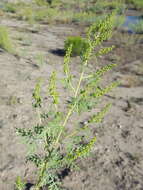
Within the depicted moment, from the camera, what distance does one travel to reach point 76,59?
10.2m

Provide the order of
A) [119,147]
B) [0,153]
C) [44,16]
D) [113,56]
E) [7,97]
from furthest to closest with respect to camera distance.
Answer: [44,16] → [113,56] → [7,97] → [119,147] → [0,153]

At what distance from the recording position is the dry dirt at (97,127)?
162 inches

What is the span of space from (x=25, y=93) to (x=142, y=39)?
8.71 metres

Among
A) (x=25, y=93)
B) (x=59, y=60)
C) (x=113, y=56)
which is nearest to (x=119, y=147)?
(x=25, y=93)

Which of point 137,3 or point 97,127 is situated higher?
point 137,3

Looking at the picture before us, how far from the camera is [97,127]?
5.59m

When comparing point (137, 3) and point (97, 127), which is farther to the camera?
point (137, 3)

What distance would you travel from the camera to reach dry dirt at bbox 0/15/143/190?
4.12 m

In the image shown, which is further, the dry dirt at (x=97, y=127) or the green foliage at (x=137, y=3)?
the green foliage at (x=137, y=3)

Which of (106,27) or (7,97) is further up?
(106,27)

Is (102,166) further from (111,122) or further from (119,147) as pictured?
(111,122)

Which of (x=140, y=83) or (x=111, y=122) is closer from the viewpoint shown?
(x=111, y=122)

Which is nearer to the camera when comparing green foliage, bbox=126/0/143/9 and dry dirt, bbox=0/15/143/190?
dry dirt, bbox=0/15/143/190

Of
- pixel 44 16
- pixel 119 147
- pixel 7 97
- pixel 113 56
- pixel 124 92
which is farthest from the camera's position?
pixel 44 16
